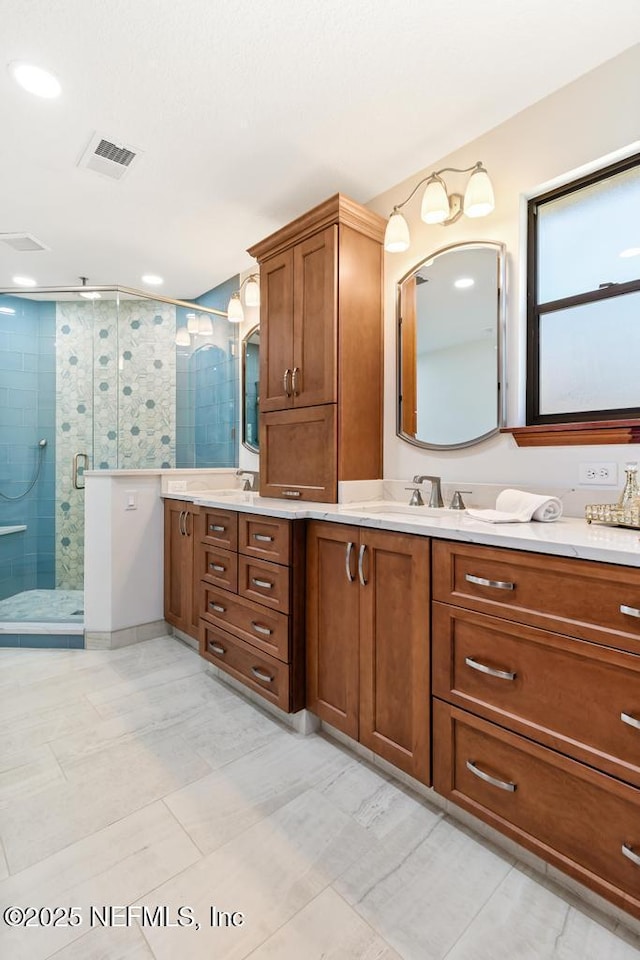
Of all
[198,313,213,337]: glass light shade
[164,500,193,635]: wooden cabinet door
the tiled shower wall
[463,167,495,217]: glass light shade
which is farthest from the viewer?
the tiled shower wall

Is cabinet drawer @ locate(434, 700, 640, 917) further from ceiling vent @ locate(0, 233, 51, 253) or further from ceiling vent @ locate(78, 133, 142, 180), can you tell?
ceiling vent @ locate(0, 233, 51, 253)

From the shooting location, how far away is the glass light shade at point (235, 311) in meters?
3.35

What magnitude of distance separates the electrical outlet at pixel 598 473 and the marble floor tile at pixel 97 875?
5.89ft

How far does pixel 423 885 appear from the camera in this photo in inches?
49.5

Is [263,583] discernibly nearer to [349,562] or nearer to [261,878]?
[349,562]

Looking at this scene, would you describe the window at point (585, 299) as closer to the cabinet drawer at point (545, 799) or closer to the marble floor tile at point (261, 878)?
the cabinet drawer at point (545, 799)

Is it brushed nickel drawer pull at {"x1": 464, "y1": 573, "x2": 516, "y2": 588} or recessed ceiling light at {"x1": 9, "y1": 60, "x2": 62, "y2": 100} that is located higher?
recessed ceiling light at {"x1": 9, "y1": 60, "x2": 62, "y2": 100}

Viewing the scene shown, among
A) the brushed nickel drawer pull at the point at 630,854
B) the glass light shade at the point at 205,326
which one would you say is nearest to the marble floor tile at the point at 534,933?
the brushed nickel drawer pull at the point at 630,854

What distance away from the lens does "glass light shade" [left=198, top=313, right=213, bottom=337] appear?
11.5 ft

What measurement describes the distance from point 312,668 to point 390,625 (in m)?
0.50

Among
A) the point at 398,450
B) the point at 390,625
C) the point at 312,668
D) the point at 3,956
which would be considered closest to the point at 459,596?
the point at 390,625

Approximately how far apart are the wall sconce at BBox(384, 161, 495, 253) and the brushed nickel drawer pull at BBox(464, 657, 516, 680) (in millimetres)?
1761

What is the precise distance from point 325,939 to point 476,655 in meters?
0.79

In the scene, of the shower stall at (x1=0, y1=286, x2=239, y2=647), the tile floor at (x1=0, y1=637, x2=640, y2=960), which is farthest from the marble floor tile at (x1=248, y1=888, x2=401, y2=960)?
the shower stall at (x1=0, y1=286, x2=239, y2=647)
